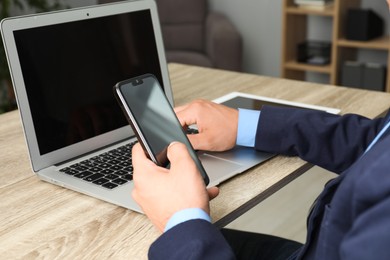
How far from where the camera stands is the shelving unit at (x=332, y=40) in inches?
133

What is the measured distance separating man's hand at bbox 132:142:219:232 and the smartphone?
35 millimetres

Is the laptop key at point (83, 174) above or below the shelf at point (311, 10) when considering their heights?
above

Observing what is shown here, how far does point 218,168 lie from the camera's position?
1079 mm

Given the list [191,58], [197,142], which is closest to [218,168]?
[197,142]

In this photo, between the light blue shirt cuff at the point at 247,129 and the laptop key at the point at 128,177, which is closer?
the laptop key at the point at 128,177

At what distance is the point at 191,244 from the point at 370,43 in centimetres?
290

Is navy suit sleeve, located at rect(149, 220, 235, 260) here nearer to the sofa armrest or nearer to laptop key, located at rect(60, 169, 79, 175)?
laptop key, located at rect(60, 169, 79, 175)

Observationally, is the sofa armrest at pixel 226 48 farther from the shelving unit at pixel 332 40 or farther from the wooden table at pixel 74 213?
the wooden table at pixel 74 213

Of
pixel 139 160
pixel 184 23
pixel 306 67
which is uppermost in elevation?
pixel 139 160

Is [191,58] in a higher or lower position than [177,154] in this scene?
lower

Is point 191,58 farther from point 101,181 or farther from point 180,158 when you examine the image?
point 180,158

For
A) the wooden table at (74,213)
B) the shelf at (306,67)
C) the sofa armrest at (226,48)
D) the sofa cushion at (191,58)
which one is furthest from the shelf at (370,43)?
the wooden table at (74,213)

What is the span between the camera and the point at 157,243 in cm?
76

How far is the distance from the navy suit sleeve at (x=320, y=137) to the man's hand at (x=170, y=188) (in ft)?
1.03
